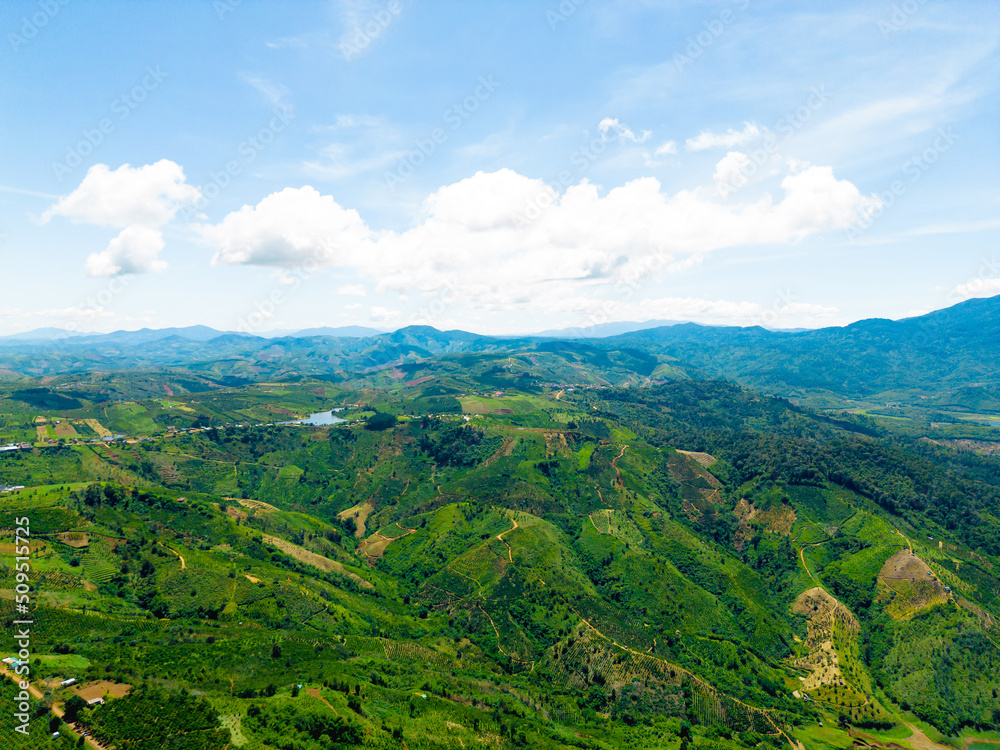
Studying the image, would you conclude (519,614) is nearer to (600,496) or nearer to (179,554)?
(600,496)

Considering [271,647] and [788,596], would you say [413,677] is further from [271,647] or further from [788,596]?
[788,596]

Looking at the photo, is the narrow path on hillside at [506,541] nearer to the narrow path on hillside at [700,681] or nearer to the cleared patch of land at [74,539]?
the narrow path on hillside at [700,681]

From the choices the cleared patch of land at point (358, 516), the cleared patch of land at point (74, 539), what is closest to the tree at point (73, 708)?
the cleared patch of land at point (74, 539)

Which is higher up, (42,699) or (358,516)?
(42,699)

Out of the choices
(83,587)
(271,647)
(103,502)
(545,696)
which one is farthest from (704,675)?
(103,502)

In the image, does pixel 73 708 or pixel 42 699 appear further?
pixel 42 699

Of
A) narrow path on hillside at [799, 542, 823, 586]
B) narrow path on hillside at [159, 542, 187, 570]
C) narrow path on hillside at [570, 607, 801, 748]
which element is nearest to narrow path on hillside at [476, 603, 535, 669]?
narrow path on hillside at [570, 607, 801, 748]

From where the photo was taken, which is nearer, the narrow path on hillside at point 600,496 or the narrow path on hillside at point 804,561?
the narrow path on hillside at point 804,561

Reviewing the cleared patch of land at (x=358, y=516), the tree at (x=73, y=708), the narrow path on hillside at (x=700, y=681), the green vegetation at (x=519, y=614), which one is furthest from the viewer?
the cleared patch of land at (x=358, y=516)

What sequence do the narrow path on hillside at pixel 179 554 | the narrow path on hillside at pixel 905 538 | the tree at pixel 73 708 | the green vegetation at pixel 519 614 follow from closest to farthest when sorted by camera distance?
the tree at pixel 73 708, the green vegetation at pixel 519 614, the narrow path on hillside at pixel 179 554, the narrow path on hillside at pixel 905 538

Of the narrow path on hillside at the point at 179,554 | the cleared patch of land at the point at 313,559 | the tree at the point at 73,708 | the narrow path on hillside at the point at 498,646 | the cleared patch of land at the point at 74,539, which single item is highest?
the cleared patch of land at the point at 74,539

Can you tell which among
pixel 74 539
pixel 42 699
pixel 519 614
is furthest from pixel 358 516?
pixel 42 699

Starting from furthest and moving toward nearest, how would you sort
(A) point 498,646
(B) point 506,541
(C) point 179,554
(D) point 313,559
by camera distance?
(B) point 506,541 < (D) point 313,559 < (A) point 498,646 < (C) point 179,554
